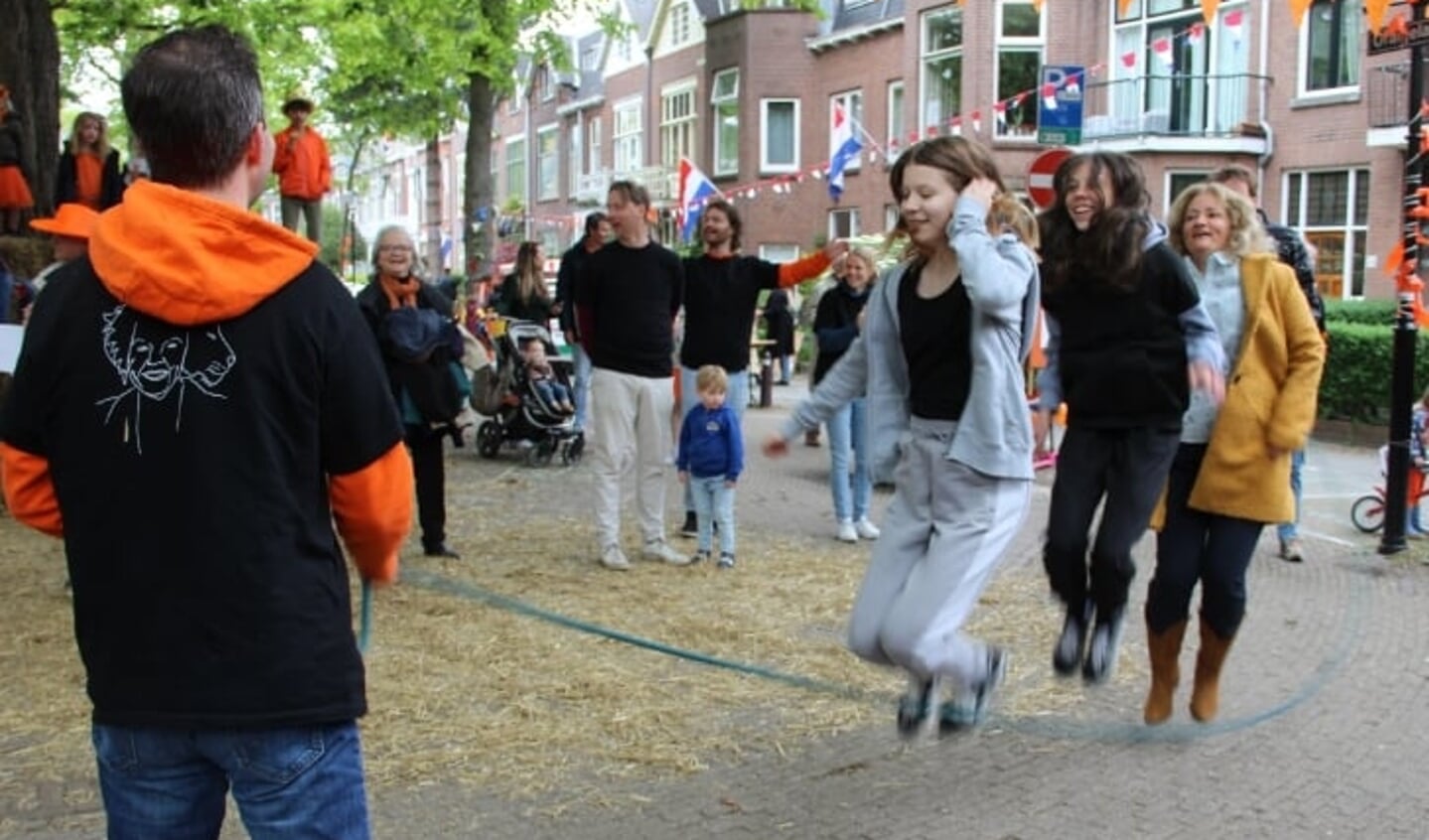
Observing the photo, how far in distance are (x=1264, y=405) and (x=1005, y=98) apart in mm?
25794

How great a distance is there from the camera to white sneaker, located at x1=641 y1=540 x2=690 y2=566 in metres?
8.30

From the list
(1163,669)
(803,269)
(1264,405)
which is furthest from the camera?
(803,269)

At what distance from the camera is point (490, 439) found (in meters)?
13.1

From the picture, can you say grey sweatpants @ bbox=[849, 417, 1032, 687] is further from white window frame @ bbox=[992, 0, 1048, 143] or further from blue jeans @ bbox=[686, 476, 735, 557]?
white window frame @ bbox=[992, 0, 1048, 143]

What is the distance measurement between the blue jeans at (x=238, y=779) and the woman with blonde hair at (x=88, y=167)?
10513 mm

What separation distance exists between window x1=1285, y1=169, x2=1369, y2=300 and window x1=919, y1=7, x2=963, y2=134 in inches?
326

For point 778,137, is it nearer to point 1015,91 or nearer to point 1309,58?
point 1015,91

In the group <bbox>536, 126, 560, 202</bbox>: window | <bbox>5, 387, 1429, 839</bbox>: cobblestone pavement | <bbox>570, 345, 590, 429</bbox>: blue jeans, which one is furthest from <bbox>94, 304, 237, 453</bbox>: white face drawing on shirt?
<bbox>536, 126, 560, 202</bbox>: window

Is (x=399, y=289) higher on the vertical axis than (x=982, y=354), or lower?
higher

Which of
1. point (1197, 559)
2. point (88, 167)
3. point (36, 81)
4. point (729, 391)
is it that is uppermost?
point (36, 81)

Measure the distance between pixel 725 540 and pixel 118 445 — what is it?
609 centimetres

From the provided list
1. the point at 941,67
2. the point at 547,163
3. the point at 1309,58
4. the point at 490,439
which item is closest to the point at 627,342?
the point at 490,439

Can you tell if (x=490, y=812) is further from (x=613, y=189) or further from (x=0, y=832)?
(x=613, y=189)

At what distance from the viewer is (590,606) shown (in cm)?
721
